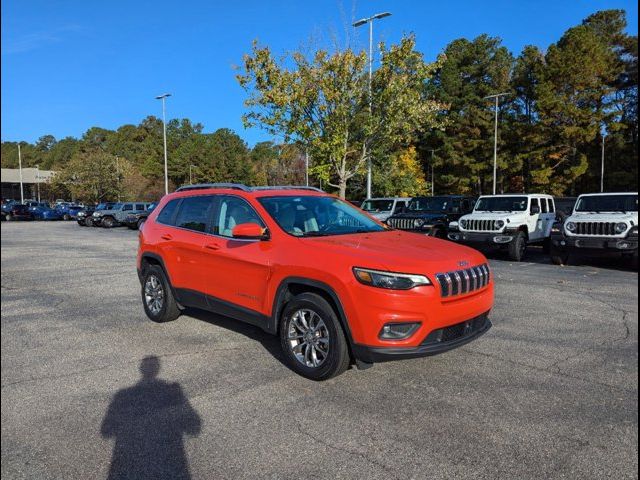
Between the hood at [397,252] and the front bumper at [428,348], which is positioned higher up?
the hood at [397,252]

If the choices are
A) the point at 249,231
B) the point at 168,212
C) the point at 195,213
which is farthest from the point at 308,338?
the point at 168,212

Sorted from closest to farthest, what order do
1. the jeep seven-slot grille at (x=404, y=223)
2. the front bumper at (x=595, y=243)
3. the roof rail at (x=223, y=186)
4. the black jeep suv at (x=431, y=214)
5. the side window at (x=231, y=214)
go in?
1. the side window at (x=231, y=214)
2. the roof rail at (x=223, y=186)
3. the front bumper at (x=595, y=243)
4. the black jeep suv at (x=431, y=214)
5. the jeep seven-slot grille at (x=404, y=223)

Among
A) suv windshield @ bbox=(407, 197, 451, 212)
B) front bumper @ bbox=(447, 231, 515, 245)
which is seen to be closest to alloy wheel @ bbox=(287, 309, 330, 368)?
A: front bumper @ bbox=(447, 231, 515, 245)

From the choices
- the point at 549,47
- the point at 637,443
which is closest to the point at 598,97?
the point at 549,47

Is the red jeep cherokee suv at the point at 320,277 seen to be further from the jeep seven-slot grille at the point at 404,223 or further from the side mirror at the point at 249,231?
the jeep seven-slot grille at the point at 404,223

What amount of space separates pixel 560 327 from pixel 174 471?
15.8ft

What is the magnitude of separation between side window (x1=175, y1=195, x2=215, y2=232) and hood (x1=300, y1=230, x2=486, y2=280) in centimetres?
155

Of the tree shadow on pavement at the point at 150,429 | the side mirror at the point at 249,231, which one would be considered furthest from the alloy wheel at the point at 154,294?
the side mirror at the point at 249,231

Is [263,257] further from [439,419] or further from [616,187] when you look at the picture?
[616,187]

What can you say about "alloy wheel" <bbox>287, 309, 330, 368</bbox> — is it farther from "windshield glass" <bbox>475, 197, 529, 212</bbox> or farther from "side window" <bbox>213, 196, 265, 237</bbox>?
"windshield glass" <bbox>475, 197, 529, 212</bbox>

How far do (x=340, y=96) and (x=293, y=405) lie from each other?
1547cm

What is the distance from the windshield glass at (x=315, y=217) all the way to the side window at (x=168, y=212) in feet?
5.31

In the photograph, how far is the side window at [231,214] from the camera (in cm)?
512

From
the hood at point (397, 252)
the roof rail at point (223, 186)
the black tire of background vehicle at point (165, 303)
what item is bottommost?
the black tire of background vehicle at point (165, 303)
